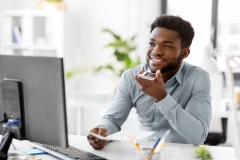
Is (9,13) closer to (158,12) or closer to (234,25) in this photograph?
(158,12)

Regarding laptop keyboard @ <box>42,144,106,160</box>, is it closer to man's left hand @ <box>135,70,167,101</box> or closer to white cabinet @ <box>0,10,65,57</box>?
man's left hand @ <box>135,70,167,101</box>

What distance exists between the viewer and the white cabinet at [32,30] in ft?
15.3

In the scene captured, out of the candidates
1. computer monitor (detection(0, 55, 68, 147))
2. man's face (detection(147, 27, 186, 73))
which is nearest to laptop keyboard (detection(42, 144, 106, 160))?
computer monitor (detection(0, 55, 68, 147))

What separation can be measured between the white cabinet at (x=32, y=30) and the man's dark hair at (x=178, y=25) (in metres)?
2.62

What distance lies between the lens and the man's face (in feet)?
6.95

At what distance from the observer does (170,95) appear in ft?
6.98

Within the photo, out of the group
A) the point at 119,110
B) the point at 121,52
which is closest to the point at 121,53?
the point at 121,52

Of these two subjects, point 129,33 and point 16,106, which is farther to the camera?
point 129,33

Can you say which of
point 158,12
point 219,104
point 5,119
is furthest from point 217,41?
point 5,119

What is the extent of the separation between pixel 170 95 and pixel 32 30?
2881mm

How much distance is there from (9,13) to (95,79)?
1184 millimetres

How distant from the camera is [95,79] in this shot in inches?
198

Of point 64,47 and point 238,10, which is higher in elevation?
point 238,10

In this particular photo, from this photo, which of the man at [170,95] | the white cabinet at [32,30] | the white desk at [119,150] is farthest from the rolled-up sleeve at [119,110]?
the white cabinet at [32,30]
